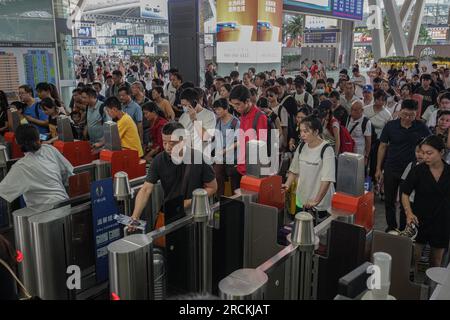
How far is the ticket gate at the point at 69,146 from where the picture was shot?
4684mm

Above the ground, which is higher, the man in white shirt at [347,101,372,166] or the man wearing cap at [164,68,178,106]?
the man wearing cap at [164,68,178,106]

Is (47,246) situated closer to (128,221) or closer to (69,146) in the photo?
(128,221)

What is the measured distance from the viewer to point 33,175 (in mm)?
3127

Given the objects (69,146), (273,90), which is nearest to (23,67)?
(69,146)

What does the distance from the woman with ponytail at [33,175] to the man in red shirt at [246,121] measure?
1784 mm

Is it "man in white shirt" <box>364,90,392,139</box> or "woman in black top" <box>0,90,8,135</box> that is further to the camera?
"woman in black top" <box>0,90,8,135</box>

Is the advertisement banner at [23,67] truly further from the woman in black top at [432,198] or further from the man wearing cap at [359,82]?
the woman in black top at [432,198]

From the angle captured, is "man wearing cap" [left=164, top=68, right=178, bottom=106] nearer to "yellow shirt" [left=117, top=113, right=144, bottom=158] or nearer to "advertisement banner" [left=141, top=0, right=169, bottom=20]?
"yellow shirt" [left=117, top=113, right=144, bottom=158]

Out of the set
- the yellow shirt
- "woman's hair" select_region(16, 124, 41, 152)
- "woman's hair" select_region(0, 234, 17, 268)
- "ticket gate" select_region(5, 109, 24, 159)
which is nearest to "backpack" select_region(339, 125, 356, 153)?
the yellow shirt

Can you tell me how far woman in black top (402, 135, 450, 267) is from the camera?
317cm

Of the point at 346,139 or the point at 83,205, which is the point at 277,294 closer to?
the point at 83,205

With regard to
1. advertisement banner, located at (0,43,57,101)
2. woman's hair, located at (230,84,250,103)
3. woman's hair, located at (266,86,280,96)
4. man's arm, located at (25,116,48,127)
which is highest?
advertisement banner, located at (0,43,57,101)

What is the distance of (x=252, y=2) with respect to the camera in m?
11.5
